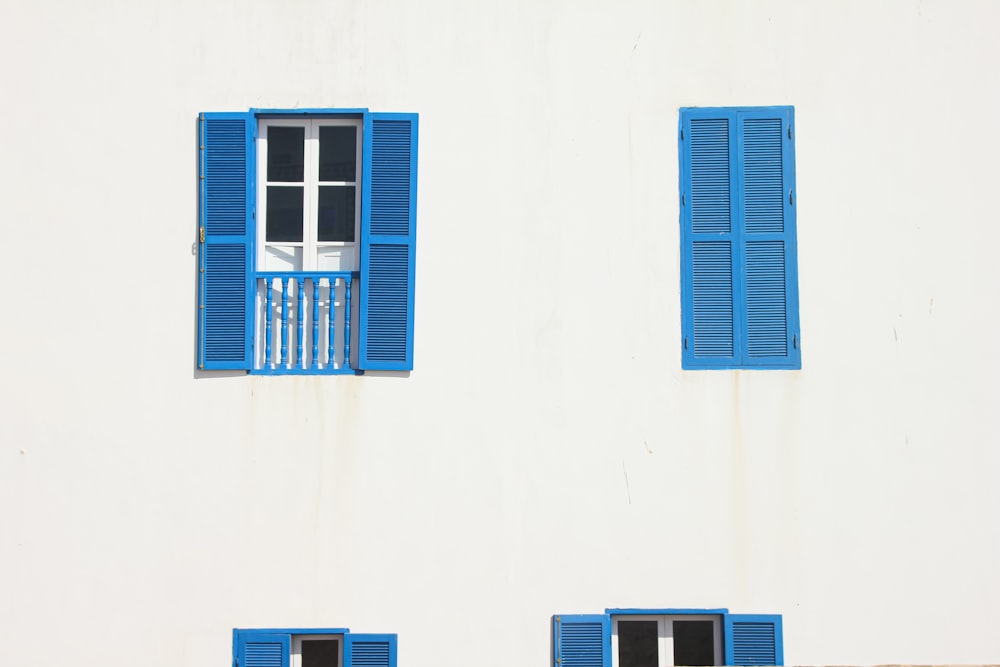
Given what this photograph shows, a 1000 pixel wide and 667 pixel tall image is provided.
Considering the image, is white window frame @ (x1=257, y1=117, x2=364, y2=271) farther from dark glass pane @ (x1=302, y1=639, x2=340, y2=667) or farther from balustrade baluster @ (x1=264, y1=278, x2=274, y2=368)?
dark glass pane @ (x1=302, y1=639, x2=340, y2=667)

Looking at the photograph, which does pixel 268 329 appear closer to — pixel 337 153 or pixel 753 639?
pixel 337 153

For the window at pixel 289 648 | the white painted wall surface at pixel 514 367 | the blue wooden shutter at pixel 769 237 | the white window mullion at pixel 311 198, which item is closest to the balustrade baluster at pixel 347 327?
the white painted wall surface at pixel 514 367

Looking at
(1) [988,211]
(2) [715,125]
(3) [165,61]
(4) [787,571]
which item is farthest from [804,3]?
(3) [165,61]

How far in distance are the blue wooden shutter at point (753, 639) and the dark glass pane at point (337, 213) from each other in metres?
3.11

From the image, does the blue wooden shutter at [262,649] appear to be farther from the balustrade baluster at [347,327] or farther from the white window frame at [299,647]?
the balustrade baluster at [347,327]

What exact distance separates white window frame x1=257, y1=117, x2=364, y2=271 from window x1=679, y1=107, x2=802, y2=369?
191cm

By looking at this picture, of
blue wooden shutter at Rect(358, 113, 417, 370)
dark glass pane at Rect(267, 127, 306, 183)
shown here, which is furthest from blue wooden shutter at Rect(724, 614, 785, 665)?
dark glass pane at Rect(267, 127, 306, 183)

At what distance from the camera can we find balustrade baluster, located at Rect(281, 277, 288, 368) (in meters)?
6.23

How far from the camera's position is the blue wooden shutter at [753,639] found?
235 inches

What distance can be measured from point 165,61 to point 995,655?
5.79m

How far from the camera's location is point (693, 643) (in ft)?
20.2

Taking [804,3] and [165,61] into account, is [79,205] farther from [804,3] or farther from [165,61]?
[804,3]

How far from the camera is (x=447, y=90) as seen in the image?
20.6ft

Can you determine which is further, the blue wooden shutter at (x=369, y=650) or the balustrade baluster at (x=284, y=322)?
the balustrade baluster at (x=284, y=322)
